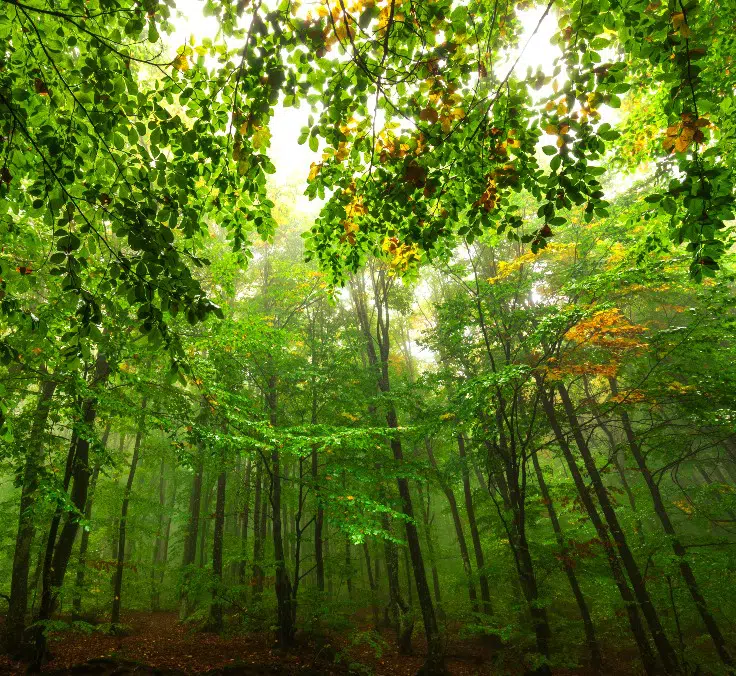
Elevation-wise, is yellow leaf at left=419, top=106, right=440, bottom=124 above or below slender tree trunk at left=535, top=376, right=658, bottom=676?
above

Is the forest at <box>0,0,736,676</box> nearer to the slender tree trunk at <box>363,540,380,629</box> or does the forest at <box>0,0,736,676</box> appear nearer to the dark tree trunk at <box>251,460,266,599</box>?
the dark tree trunk at <box>251,460,266,599</box>

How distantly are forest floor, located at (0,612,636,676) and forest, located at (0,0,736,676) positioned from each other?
107 mm

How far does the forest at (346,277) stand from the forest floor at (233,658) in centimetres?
11

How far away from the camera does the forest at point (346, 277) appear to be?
2.24 meters

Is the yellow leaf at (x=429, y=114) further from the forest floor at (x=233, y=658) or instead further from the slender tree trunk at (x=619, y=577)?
the forest floor at (x=233, y=658)

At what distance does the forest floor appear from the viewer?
22.9 ft

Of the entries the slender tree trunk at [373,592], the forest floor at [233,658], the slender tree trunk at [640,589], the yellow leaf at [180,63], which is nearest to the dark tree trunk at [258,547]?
the forest floor at [233,658]

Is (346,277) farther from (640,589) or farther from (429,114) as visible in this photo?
(640,589)

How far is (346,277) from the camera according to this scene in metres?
3.70

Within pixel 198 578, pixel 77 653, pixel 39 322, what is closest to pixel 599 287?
pixel 39 322

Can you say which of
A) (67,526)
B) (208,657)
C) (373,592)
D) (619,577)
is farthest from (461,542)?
(67,526)

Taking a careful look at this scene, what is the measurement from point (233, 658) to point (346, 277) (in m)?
9.11

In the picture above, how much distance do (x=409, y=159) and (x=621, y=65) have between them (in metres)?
1.28

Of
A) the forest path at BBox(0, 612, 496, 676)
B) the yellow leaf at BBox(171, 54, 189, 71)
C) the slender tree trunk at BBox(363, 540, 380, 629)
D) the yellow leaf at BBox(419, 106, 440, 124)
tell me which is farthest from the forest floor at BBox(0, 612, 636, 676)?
the yellow leaf at BBox(419, 106, 440, 124)
